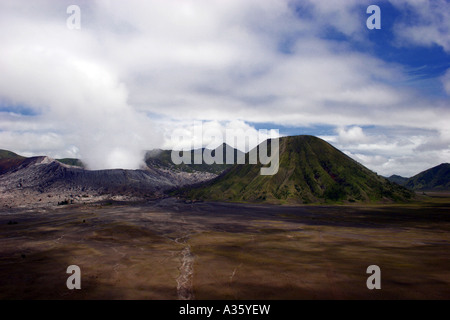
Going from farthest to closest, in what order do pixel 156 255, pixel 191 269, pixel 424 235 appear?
pixel 424 235
pixel 156 255
pixel 191 269

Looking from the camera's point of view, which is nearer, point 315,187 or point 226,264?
point 226,264

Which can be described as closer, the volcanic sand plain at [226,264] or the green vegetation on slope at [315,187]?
the volcanic sand plain at [226,264]

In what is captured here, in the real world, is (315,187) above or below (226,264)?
above

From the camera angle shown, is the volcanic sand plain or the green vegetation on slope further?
the green vegetation on slope

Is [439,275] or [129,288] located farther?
[439,275]

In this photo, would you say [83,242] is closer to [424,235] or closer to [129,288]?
[129,288]
